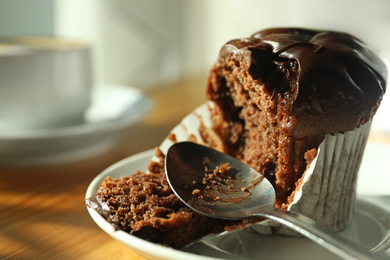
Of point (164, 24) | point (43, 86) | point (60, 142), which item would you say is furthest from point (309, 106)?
point (164, 24)

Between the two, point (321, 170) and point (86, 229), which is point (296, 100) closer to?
point (321, 170)

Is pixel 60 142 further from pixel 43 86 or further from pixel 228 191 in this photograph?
pixel 228 191

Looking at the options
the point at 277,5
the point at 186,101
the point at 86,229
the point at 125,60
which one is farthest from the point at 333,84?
the point at 277,5

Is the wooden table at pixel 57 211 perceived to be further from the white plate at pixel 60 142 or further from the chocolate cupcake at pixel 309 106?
the chocolate cupcake at pixel 309 106

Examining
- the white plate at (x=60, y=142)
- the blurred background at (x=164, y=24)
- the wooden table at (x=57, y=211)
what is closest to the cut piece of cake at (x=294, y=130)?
the wooden table at (x=57, y=211)

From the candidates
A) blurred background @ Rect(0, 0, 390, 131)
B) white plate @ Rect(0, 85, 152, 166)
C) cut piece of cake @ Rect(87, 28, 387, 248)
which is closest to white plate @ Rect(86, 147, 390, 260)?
cut piece of cake @ Rect(87, 28, 387, 248)

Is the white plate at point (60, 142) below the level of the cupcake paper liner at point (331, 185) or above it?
below

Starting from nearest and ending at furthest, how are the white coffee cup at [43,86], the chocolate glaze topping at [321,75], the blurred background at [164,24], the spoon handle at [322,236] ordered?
the spoon handle at [322,236] < the chocolate glaze topping at [321,75] < the white coffee cup at [43,86] < the blurred background at [164,24]
